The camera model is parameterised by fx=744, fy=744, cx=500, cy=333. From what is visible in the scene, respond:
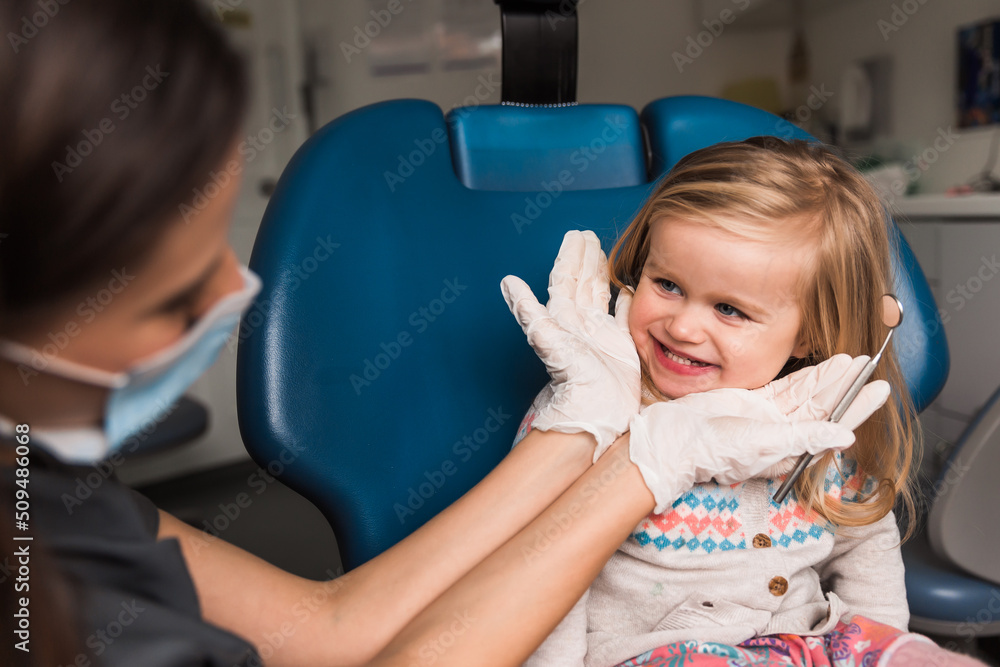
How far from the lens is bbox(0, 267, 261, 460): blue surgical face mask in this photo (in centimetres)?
45

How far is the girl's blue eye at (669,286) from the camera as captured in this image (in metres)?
0.83

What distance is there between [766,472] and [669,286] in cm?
23

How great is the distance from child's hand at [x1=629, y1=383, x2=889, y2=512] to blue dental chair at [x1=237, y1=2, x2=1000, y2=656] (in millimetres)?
218

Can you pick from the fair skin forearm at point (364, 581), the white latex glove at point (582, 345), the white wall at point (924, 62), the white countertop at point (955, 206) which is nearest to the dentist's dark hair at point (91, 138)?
the fair skin forearm at point (364, 581)

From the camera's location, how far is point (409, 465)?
2.77 feet

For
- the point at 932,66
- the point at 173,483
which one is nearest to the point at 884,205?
the point at 932,66

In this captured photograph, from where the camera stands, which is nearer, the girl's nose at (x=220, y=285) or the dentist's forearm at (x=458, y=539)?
the girl's nose at (x=220, y=285)

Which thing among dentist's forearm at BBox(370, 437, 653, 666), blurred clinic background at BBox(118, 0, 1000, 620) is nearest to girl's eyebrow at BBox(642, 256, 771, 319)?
dentist's forearm at BBox(370, 437, 653, 666)

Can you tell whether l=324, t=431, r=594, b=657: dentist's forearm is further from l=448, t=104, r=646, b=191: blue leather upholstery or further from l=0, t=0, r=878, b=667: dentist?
l=448, t=104, r=646, b=191: blue leather upholstery

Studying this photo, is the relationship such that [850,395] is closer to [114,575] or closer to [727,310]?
[727,310]

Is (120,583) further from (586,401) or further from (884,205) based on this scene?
(884,205)

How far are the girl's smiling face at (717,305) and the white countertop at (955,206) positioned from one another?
1.03 metres

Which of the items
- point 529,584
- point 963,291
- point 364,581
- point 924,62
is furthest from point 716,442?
point 924,62

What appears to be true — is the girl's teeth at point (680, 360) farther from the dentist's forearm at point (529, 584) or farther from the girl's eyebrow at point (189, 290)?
the girl's eyebrow at point (189, 290)
